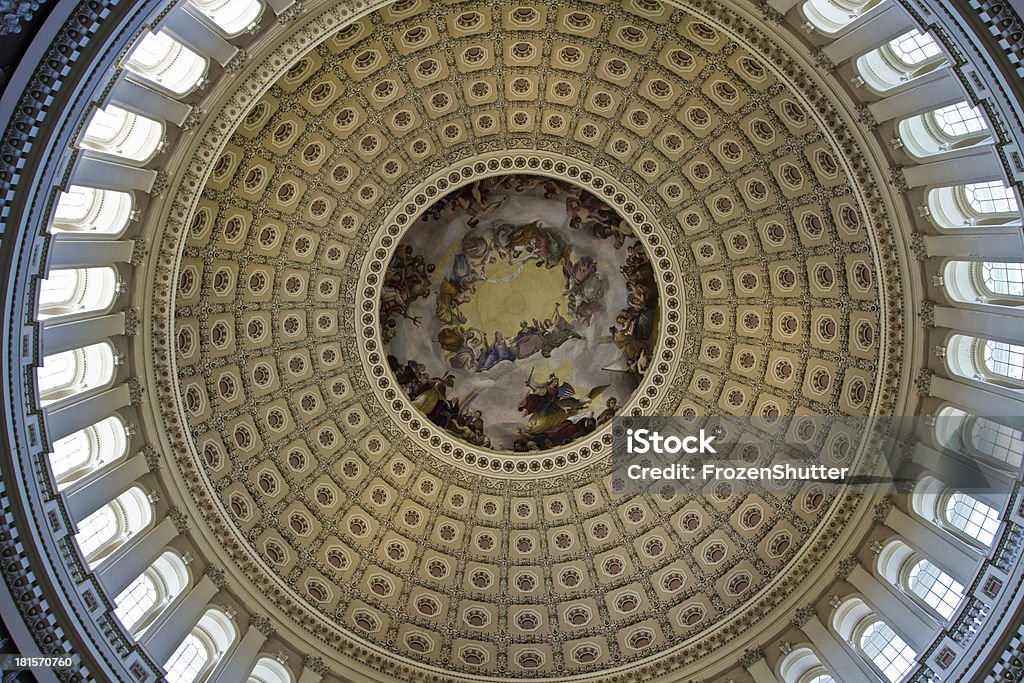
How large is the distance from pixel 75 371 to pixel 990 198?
75.5ft

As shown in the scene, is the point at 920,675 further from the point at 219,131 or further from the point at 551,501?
the point at 219,131

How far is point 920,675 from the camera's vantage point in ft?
63.9

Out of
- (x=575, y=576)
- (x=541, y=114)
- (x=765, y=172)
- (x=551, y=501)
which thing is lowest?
(x=575, y=576)

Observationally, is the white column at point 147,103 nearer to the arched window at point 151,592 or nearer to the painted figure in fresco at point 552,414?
the arched window at point 151,592

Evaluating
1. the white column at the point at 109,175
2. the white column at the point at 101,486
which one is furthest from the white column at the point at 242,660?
the white column at the point at 109,175

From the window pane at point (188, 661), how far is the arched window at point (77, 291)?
30.1 ft

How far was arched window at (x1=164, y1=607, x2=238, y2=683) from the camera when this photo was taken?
2116cm

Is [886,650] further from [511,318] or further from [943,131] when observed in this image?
[511,318]

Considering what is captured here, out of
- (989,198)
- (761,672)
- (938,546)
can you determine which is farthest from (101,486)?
(989,198)

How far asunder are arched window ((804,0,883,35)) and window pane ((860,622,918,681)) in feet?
51.7

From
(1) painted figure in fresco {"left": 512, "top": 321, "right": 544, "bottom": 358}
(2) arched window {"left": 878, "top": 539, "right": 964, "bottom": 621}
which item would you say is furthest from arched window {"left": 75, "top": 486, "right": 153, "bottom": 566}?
(2) arched window {"left": 878, "top": 539, "right": 964, "bottom": 621}

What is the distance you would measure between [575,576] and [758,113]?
1701 centimetres

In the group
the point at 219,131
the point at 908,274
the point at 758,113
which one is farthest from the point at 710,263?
the point at 219,131

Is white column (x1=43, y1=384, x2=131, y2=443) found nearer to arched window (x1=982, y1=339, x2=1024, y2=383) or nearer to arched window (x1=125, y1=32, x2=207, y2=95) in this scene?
arched window (x1=125, y1=32, x2=207, y2=95)
